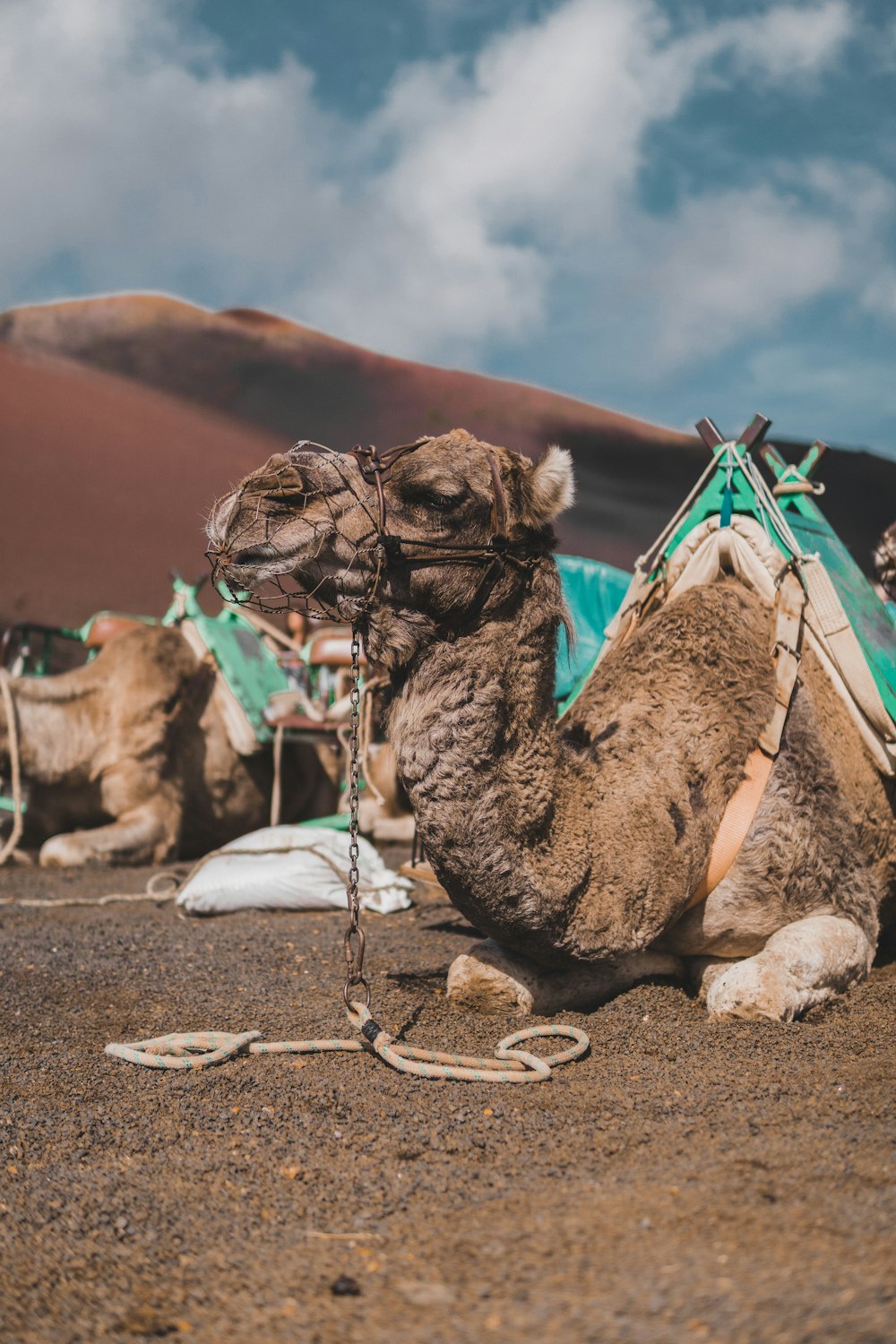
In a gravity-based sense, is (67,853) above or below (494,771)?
below

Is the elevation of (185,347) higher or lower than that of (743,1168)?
higher

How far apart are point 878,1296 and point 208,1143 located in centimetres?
142

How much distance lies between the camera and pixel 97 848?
729 centimetres

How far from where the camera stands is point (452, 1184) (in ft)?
6.88

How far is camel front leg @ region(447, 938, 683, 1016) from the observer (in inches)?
126

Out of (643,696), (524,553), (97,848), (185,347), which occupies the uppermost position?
(185,347)

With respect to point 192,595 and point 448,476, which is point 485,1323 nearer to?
point 448,476

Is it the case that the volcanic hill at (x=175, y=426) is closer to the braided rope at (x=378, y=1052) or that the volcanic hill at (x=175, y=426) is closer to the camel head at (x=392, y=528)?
the camel head at (x=392, y=528)

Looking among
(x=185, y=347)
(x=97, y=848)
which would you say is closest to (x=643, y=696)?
(x=97, y=848)

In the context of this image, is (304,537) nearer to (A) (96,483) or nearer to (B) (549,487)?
(B) (549,487)

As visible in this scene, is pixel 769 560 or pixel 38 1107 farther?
pixel 769 560

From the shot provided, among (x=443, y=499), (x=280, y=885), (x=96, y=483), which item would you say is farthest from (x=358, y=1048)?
(x=96, y=483)

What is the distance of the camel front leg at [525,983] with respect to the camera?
3201 mm

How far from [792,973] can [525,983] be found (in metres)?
0.76
